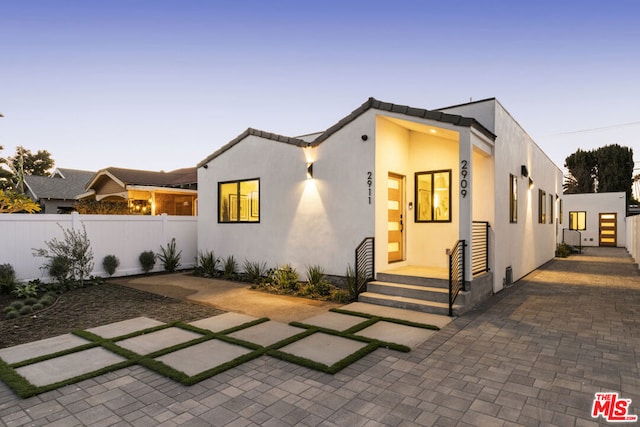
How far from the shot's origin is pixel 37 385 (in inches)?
127

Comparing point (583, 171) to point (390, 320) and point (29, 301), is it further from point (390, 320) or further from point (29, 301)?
point (29, 301)

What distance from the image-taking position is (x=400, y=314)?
5918mm

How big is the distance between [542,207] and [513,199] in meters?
5.46

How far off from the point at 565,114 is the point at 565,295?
15843mm

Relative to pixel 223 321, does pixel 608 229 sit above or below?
above

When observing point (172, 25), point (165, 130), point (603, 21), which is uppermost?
point (603, 21)

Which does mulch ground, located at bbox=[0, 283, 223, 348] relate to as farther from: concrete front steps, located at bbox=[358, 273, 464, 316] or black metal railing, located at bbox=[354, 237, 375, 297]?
concrete front steps, located at bbox=[358, 273, 464, 316]

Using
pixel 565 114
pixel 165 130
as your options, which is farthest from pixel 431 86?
pixel 165 130

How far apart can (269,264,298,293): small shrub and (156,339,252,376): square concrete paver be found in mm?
3404

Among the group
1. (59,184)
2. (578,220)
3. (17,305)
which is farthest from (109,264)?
(578,220)

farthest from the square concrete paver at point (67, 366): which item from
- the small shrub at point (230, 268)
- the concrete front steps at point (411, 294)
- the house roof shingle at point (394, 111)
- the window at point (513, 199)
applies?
the window at point (513, 199)

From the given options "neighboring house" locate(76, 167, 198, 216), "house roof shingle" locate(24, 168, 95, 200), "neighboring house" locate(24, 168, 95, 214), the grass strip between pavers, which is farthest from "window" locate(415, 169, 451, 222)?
"house roof shingle" locate(24, 168, 95, 200)

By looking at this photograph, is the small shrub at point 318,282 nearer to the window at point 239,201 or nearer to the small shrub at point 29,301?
the window at point 239,201

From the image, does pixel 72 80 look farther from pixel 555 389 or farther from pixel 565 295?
pixel 565 295
